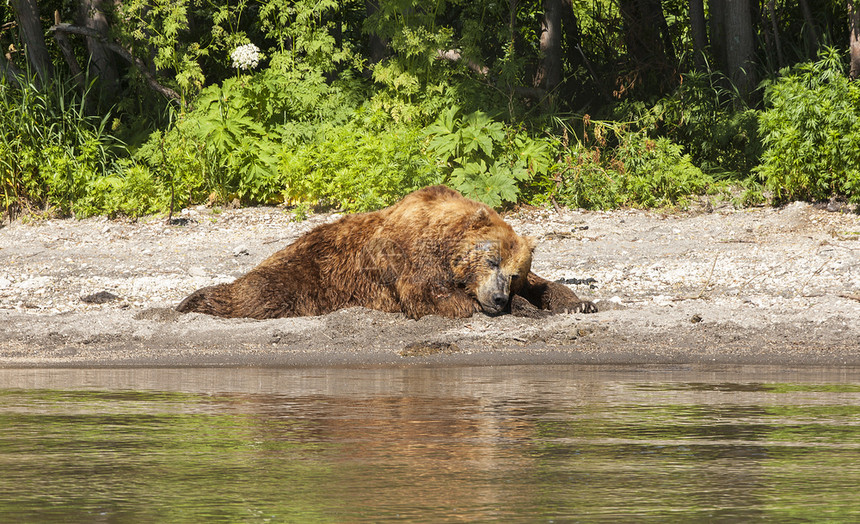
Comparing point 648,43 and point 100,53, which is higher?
point 648,43

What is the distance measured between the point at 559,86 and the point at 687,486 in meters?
13.8

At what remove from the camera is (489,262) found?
26.8ft

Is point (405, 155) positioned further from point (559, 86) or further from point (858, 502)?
point (858, 502)

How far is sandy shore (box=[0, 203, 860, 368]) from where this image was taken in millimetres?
7102

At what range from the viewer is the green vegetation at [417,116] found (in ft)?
43.0

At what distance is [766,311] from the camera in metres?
7.91

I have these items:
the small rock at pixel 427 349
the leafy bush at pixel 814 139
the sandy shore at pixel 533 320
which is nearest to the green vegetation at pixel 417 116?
the leafy bush at pixel 814 139

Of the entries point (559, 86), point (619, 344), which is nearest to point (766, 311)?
point (619, 344)

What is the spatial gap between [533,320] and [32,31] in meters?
11.2

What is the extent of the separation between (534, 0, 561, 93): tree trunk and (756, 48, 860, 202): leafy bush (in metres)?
4.03

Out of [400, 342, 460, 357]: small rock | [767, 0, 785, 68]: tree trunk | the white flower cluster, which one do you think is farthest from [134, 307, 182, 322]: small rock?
→ [767, 0, 785, 68]: tree trunk

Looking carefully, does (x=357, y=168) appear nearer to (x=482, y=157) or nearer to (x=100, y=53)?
(x=482, y=157)

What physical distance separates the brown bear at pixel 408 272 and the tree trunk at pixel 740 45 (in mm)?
7802

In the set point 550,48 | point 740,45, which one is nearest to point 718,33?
point 740,45
